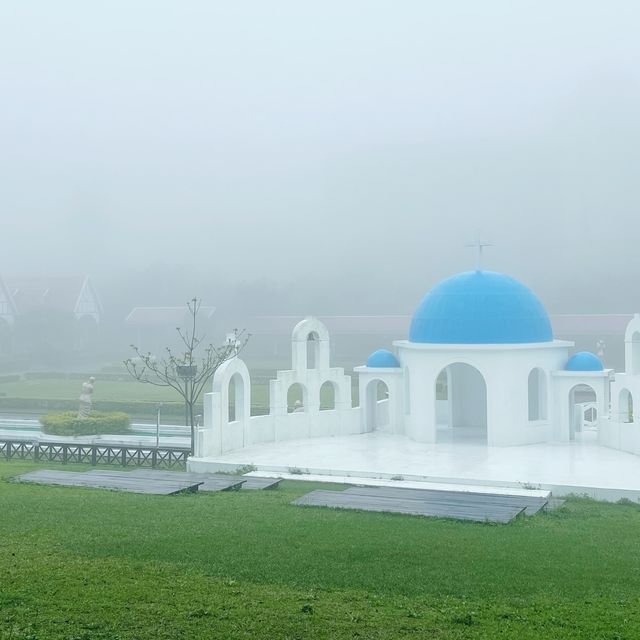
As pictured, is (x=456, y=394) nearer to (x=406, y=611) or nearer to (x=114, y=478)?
(x=114, y=478)

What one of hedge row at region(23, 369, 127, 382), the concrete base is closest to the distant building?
hedge row at region(23, 369, 127, 382)

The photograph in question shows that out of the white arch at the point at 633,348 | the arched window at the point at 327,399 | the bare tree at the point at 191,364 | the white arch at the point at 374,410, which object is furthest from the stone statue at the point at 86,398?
the white arch at the point at 633,348

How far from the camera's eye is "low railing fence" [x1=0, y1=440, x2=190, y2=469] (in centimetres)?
2120

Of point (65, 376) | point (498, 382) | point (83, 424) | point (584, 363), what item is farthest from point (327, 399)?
point (65, 376)

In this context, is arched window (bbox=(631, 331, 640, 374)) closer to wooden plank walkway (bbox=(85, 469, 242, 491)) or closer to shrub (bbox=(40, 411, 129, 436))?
wooden plank walkway (bbox=(85, 469, 242, 491))

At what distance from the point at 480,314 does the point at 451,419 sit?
192 inches

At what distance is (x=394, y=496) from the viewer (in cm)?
1408

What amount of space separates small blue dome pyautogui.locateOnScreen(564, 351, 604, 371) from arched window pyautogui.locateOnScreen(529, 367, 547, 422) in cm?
82

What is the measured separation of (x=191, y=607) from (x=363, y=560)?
2570mm

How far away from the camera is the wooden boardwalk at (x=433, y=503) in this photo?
12.8 m

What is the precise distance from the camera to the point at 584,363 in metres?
22.9

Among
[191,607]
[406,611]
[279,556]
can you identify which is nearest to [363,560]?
[279,556]

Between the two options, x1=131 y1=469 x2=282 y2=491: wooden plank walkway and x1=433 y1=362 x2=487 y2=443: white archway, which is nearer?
x1=131 y1=469 x2=282 y2=491: wooden plank walkway

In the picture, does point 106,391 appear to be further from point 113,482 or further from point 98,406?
point 113,482
